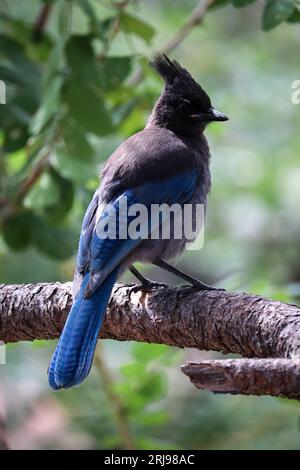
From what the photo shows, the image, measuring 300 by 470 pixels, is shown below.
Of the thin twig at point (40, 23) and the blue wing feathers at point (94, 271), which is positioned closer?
the blue wing feathers at point (94, 271)

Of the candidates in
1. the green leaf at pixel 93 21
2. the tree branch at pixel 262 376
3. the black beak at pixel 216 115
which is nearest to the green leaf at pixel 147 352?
the black beak at pixel 216 115

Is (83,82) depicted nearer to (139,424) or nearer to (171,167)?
(171,167)

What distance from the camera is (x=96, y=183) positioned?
14.2 feet

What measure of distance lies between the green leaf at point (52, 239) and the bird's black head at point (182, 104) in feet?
2.51

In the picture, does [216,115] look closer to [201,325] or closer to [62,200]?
[62,200]

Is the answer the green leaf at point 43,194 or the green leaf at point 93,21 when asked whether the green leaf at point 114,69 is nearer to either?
the green leaf at point 93,21

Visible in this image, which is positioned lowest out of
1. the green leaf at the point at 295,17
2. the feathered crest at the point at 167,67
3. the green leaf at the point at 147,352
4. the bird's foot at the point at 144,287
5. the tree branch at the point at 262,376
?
the green leaf at the point at 147,352

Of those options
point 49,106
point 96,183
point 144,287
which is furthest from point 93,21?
point 144,287

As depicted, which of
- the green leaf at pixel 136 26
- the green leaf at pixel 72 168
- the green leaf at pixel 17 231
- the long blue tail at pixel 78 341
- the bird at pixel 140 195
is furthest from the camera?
the green leaf at pixel 17 231

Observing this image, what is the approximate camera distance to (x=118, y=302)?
3607 millimetres

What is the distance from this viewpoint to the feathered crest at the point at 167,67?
4441mm

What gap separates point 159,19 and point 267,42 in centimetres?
110

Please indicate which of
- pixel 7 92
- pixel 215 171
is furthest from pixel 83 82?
pixel 215 171

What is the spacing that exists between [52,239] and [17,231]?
18 cm
